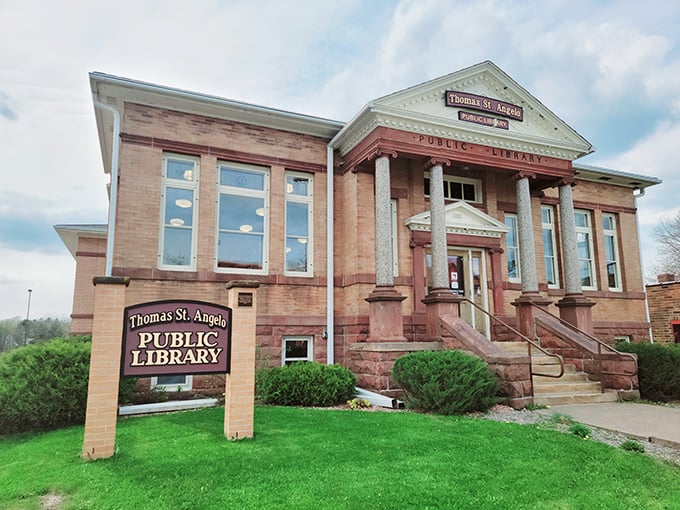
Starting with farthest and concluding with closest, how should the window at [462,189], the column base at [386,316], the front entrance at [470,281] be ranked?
the window at [462,189], the front entrance at [470,281], the column base at [386,316]

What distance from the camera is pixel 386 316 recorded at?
10164 millimetres

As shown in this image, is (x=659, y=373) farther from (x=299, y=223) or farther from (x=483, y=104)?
(x=299, y=223)

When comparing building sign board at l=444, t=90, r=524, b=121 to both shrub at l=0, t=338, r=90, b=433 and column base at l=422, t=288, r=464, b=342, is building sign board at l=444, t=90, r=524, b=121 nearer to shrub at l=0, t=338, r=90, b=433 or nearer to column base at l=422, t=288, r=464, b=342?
column base at l=422, t=288, r=464, b=342

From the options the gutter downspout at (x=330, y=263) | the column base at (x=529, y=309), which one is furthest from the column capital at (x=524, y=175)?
the gutter downspout at (x=330, y=263)

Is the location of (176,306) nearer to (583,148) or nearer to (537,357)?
(537,357)

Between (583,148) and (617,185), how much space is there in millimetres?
4787

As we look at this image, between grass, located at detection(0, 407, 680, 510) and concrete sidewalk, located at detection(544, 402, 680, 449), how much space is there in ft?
4.08

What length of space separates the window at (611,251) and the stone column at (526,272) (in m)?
5.77

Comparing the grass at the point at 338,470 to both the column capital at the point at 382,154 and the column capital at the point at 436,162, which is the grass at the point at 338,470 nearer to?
the column capital at the point at 382,154

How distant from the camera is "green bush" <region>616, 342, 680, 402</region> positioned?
31.4ft

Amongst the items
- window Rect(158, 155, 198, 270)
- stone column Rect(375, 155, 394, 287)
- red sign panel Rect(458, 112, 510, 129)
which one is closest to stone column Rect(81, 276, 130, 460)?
window Rect(158, 155, 198, 270)

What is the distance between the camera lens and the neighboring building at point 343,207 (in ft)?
34.4

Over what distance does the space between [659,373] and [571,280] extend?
137 inches

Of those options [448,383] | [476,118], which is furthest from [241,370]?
[476,118]
